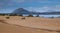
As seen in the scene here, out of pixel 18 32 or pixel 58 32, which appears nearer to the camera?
pixel 18 32

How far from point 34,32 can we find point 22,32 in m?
0.35

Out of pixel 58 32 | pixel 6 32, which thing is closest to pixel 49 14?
pixel 58 32

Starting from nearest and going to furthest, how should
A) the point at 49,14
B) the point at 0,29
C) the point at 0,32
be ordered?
1. the point at 0,32
2. the point at 0,29
3. the point at 49,14

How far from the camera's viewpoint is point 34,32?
13.1 ft

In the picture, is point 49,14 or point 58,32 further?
point 49,14

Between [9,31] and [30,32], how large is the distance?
609 millimetres

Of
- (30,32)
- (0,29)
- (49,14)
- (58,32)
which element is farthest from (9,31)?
(49,14)

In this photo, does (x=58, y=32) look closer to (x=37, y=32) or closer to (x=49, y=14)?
(x=37, y=32)

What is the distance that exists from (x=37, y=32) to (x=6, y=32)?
0.89 metres

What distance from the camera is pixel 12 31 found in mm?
3998

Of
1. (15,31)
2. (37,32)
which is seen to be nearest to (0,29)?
(15,31)

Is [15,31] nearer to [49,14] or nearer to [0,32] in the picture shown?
[0,32]

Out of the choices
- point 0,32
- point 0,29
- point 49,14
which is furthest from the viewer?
point 49,14

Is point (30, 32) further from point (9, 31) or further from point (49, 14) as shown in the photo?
point (49, 14)
